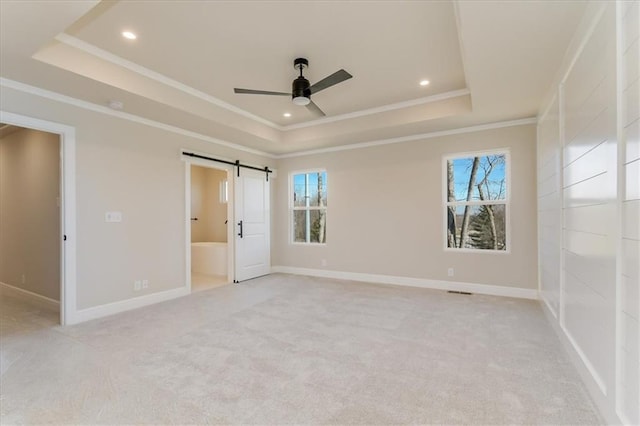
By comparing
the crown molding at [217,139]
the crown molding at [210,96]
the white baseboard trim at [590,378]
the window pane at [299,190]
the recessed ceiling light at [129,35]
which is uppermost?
the recessed ceiling light at [129,35]

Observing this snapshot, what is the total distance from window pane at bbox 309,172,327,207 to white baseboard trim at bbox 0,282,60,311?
14.0 feet

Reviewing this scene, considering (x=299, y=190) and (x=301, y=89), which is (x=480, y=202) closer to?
(x=301, y=89)

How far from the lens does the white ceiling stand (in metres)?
2.32

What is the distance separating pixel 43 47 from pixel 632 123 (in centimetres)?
417

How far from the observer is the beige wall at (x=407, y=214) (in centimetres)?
443

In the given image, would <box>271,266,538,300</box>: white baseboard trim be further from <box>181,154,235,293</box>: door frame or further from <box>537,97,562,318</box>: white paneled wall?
<box>181,154,235,293</box>: door frame

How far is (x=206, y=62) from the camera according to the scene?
3291 millimetres

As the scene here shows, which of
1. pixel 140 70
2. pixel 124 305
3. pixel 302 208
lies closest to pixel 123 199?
pixel 124 305

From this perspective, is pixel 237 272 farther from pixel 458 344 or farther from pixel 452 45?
pixel 452 45

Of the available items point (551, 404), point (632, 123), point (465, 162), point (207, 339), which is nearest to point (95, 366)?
point (207, 339)

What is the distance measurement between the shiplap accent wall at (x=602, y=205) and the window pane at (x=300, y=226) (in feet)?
14.3

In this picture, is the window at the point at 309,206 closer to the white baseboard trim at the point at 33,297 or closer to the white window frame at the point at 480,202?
the white window frame at the point at 480,202

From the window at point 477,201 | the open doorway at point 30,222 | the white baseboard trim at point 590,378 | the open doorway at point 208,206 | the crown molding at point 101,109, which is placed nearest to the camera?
the white baseboard trim at point 590,378

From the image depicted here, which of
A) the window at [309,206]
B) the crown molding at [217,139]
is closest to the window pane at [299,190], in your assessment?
the window at [309,206]
